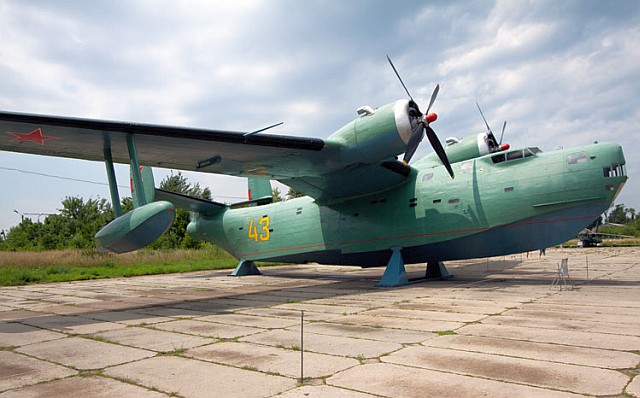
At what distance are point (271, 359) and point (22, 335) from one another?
4.93 meters

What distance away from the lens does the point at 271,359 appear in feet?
16.8

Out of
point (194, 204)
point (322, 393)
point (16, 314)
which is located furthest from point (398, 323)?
point (194, 204)

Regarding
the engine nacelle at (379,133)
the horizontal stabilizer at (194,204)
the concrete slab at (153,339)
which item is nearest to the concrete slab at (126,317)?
the concrete slab at (153,339)

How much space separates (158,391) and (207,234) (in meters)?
16.7

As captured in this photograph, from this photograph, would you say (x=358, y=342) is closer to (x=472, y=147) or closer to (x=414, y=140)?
(x=414, y=140)

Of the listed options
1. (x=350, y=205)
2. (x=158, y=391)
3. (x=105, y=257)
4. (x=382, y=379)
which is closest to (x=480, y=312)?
(x=382, y=379)

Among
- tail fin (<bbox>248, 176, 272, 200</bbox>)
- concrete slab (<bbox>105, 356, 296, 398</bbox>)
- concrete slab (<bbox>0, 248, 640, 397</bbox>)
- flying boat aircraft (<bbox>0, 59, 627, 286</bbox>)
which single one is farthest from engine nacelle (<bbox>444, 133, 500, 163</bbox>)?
concrete slab (<bbox>105, 356, 296, 398</bbox>)

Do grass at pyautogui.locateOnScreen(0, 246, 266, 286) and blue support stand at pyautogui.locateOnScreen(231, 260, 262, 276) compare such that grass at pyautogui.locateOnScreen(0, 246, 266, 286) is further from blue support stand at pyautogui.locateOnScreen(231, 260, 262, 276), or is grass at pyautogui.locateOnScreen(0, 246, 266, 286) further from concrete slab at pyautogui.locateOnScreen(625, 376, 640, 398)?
concrete slab at pyautogui.locateOnScreen(625, 376, 640, 398)

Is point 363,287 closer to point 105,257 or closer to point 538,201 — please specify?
point 538,201

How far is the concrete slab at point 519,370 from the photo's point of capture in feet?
12.6

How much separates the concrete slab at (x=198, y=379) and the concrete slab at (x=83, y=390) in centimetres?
14

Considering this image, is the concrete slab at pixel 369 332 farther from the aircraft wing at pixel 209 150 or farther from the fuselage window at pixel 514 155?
the fuselage window at pixel 514 155

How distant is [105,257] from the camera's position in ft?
89.4

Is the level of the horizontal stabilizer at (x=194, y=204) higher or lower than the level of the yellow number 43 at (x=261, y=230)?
higher
